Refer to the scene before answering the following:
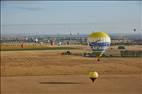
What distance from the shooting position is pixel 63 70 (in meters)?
33.1

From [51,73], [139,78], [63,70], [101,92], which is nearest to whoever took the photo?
[101,92]

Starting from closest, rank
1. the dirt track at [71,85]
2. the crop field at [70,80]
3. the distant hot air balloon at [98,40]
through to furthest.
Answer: the dirt track at [71,85], the crop field at [70,80], the distant hot air balloon at [98,40]

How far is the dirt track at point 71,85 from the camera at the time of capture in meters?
21.8

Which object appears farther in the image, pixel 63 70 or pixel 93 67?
pixel 93 67

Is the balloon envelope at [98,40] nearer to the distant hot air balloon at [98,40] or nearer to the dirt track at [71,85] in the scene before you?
the distant hot air balloon at [98,40]

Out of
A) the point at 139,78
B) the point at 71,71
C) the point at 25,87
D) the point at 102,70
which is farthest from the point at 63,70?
the point at 25,87

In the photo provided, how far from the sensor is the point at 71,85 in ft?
78.1

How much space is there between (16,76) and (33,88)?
6.65 m

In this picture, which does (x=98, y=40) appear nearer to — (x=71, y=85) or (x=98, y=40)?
(x=98, y=40)

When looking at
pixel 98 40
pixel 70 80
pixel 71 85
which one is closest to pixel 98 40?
pixel 98 40

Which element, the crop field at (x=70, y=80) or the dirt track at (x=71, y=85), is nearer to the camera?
the dirt track at (x=71, y=85)

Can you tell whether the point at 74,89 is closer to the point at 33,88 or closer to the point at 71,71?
the point at 33,88

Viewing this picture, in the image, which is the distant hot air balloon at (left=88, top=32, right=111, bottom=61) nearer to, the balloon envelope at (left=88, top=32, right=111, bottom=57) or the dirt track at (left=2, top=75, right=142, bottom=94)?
the balloon envelope at (left=88, top=32, right=111, bottom=57)

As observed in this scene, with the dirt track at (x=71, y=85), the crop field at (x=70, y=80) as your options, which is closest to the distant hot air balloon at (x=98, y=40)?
the crop field at (x=70, y=80)
